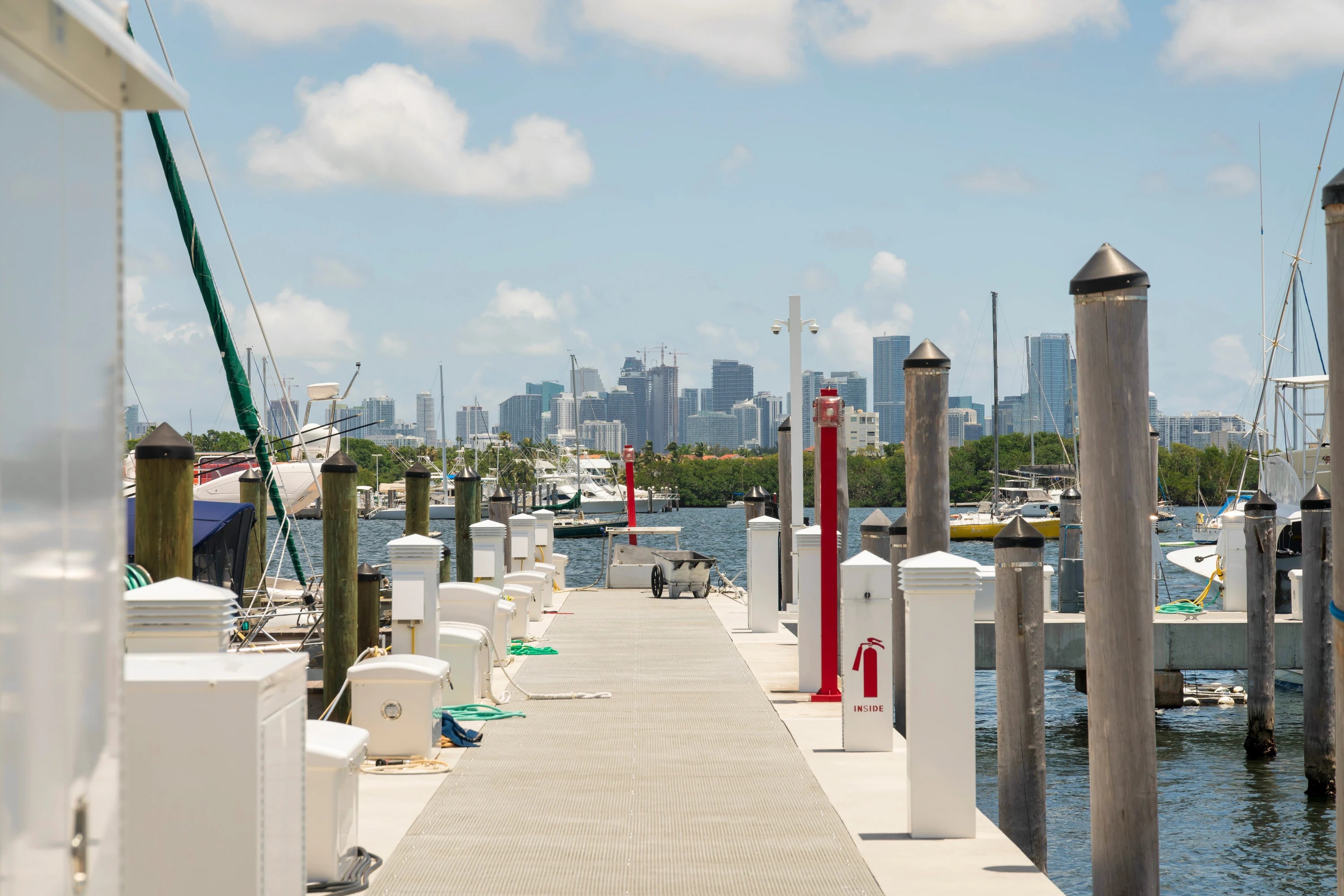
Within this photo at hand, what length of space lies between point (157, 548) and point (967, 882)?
5.68 meters

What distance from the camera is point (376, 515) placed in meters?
149

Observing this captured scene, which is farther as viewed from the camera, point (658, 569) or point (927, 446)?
point (658, 569)

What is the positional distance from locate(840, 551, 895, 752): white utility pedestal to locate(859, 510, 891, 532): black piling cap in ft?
11.5

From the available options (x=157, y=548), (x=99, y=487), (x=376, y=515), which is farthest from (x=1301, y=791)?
(x=376, y=515)

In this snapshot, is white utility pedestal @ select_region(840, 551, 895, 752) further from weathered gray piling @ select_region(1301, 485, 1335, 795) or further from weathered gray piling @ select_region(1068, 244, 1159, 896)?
weathered gray piling @ select_region(1301, 485, 1335, 795)

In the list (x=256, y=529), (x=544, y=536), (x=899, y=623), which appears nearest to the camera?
(x=899, y=623)

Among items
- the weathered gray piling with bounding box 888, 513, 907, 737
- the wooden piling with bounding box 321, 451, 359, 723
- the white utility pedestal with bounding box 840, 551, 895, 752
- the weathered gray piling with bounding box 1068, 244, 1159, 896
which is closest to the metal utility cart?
the weathered gray piling with bounding box 888, 513, 907, 737

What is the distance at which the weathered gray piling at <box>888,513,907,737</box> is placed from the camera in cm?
1354

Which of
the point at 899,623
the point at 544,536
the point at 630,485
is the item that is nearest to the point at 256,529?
the point at 544,536

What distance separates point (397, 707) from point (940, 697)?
182 inches

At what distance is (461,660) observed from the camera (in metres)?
12.9

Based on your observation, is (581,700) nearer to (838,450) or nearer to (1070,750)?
(838,450)

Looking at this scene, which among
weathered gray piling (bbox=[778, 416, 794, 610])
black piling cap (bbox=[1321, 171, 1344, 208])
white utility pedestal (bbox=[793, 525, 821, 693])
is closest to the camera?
black piling cap (bbox=[1321, 171, 1344, 208])

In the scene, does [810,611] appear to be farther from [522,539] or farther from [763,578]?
[522,539]
